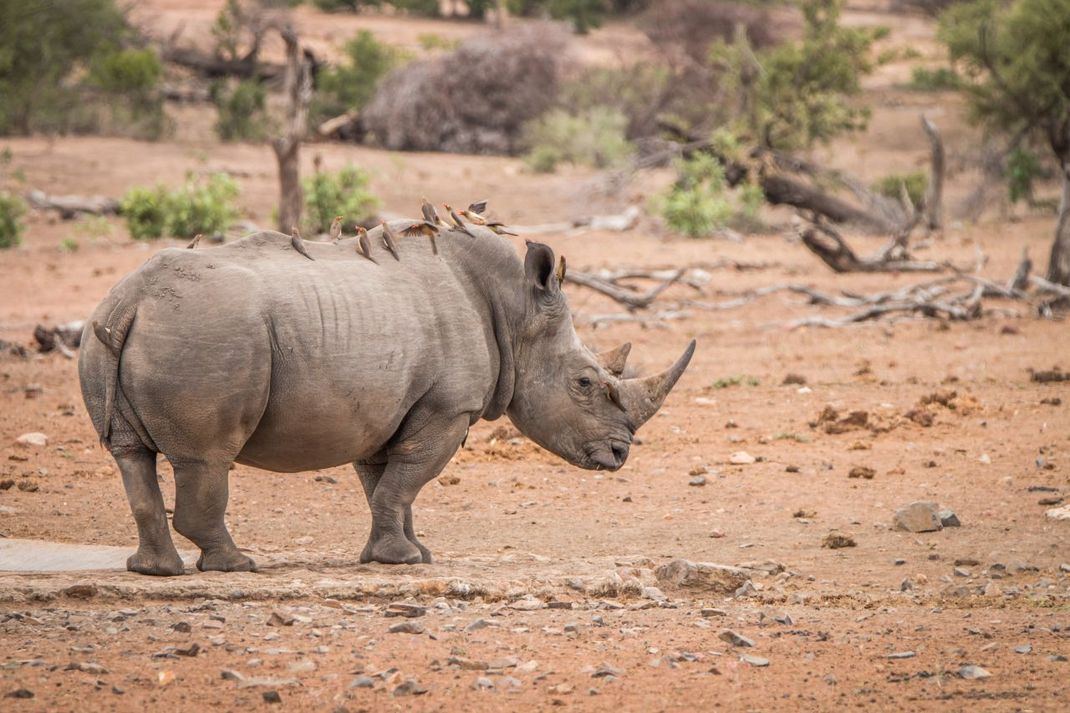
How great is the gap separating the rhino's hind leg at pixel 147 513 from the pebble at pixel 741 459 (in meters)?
4.63

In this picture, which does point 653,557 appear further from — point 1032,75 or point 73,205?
point 73,205

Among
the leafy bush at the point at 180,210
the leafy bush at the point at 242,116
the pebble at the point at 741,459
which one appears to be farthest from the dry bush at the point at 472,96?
the pebble at the point at 741,459

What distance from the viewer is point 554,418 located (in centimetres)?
720

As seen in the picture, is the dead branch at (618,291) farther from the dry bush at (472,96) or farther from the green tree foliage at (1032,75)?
the dry bush at (472,96)

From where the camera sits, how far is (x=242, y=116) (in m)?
28.3

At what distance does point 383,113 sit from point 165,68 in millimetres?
6527

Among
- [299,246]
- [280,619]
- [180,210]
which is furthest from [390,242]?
[180,210]

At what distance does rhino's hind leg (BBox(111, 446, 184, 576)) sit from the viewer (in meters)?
6.25

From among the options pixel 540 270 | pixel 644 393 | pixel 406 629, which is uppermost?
pixel 540 270

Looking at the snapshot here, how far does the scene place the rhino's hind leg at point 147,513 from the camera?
6.25 m

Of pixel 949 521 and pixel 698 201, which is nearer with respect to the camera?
pixel 949 521

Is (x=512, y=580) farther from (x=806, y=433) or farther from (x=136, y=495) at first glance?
(x=806, y=433)

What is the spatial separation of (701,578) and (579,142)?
20682 mm

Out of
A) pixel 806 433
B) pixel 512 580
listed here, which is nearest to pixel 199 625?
pixel 512 580
